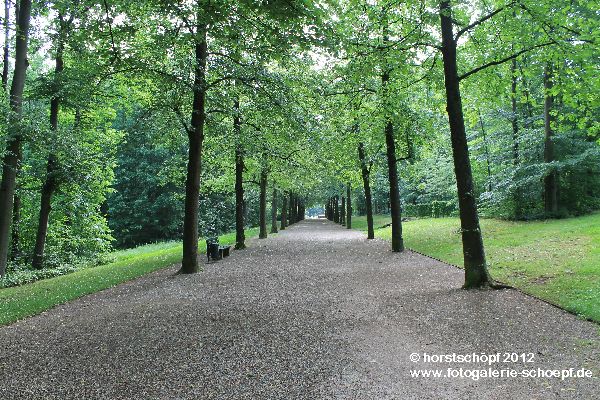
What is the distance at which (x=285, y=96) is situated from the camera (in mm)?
12453

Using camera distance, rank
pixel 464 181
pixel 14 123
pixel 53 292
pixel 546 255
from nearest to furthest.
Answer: pixel 464 181
pixel 53 292
pixel 546 255
pixel 14 123

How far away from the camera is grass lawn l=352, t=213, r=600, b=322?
26.1ft

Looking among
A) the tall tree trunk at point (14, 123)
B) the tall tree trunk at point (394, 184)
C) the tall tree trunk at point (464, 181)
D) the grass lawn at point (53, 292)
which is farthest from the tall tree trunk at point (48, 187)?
the tall tree trunk at point (464, 181)

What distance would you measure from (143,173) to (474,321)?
39874 mm

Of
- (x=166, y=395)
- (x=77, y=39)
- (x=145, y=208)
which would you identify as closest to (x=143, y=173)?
(x=145, y=208)

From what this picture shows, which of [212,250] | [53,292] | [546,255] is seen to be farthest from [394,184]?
[53,292]

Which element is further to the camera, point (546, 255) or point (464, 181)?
point (546, 255)

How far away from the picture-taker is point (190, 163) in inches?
513

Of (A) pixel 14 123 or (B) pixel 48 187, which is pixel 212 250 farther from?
(A) pixel 14 123

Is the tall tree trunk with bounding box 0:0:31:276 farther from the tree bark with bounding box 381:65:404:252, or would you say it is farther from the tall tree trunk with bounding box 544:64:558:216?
the tall tree trunk with bounding box 544:64:558:216

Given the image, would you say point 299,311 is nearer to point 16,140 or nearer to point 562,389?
point 562,389

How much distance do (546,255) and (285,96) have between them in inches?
344

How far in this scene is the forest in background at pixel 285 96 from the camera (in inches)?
324

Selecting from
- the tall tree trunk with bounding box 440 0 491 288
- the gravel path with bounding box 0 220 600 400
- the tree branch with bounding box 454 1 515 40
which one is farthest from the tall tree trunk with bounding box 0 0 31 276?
the tree branch with bounding box 454 1 515 40
